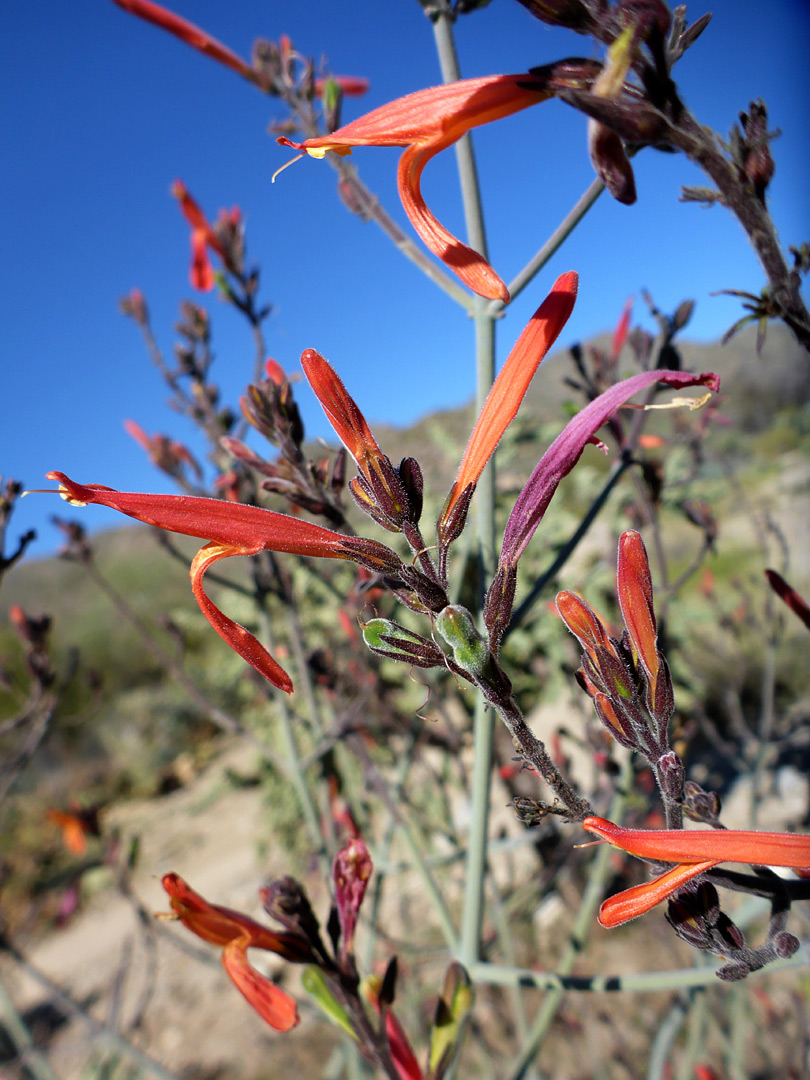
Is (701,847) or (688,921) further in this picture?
(688,921)

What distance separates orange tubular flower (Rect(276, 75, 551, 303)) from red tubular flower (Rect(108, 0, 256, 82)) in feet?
3.73

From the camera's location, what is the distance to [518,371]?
717 millimetres

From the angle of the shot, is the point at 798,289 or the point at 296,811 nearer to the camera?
the point at 798,289

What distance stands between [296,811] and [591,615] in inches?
267

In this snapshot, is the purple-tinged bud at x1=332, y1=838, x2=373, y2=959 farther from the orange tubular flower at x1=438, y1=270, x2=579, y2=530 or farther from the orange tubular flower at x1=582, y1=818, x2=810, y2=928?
the orange tubular flower at x1=438, y1=270, x2=579, y2=530

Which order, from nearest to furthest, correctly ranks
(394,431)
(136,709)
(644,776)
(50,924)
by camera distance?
(394,431) → (644,776) → (50,924) → (136,709)

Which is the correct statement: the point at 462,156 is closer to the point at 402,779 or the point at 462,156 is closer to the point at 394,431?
the point at 394,431

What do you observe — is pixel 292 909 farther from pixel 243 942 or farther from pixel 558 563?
pixel 558 563

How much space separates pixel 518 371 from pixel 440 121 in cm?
28

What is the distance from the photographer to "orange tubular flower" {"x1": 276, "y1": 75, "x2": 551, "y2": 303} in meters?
0.67

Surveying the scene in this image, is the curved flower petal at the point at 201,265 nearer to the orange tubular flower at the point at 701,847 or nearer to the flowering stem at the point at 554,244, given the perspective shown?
the flowering stem at the point at 554,244

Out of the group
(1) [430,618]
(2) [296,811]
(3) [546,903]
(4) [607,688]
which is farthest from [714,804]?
(2) [296,811]

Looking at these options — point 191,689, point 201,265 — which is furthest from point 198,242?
point 191,689

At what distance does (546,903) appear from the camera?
574cm
